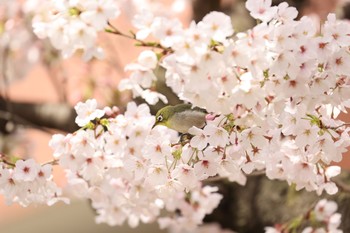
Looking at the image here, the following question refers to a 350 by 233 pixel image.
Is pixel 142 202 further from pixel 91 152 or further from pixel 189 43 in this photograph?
pixel 189 43

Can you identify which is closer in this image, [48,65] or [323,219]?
[323,219]

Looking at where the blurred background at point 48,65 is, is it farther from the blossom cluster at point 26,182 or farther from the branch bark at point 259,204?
the blossom cluster at point 26,182

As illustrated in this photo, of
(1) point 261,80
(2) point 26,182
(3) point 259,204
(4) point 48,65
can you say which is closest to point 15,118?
(4) point 48,65

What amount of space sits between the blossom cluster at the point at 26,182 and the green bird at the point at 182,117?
149mm

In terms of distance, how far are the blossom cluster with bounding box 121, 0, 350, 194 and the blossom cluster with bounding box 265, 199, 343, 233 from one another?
25 centimetres

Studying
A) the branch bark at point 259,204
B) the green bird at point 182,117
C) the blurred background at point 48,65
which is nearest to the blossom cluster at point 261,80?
the green bird at point 182,117

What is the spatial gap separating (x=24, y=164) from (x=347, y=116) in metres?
0.38

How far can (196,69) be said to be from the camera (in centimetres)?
64

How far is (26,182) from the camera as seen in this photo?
2.72 feet

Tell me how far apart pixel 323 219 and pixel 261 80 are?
0.42 meters

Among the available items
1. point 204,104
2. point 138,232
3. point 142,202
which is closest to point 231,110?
point 204,104

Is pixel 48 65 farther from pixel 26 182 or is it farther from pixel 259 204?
pixel 26 182

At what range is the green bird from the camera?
0.79 metres

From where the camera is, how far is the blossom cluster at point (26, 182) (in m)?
0.81
